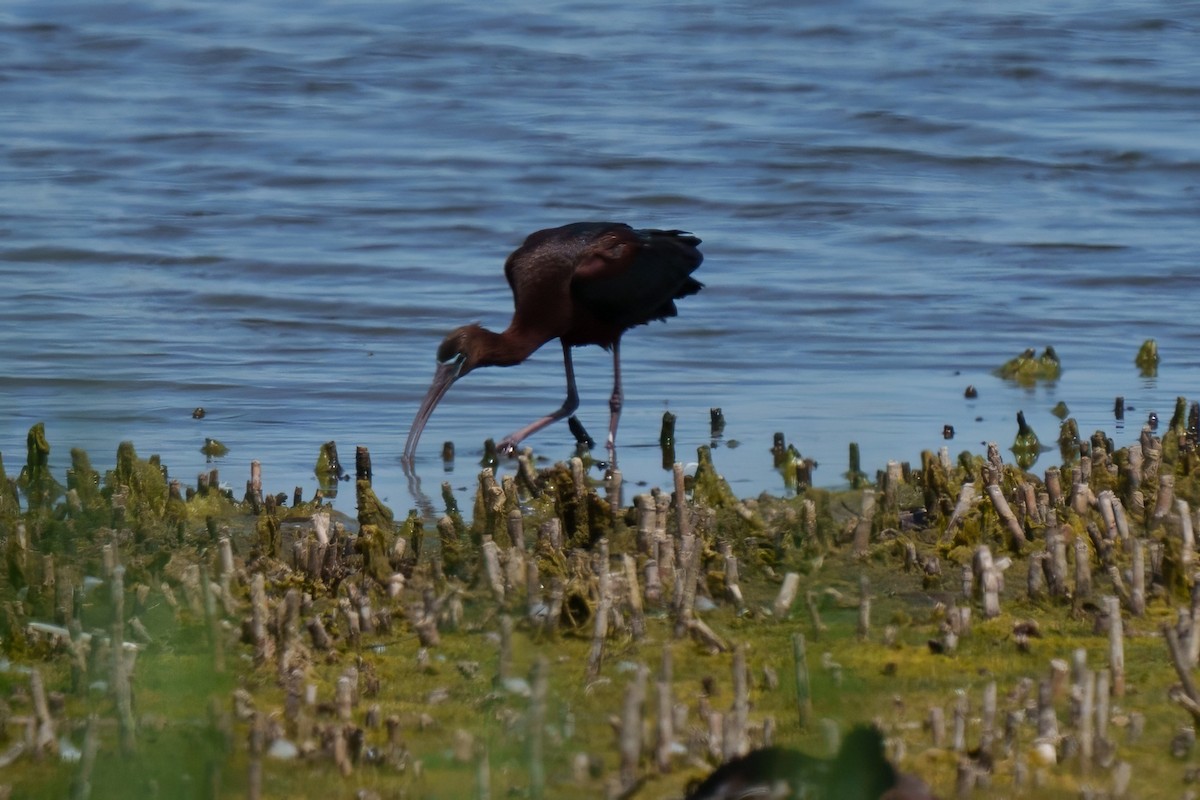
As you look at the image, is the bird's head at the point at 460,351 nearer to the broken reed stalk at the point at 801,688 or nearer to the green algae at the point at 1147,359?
the green algae at the point at 1147,359

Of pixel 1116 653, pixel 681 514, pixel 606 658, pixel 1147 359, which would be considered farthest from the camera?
pixel 1147 359

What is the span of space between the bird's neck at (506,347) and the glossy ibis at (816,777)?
577 centimetres

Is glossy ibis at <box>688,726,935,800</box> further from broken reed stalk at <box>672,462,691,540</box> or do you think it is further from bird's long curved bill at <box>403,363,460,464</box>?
bird's long curved bill at <box>403,363,460,464</box>

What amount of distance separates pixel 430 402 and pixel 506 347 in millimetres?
746

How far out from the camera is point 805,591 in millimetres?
4500

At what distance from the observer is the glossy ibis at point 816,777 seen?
241 centimetres

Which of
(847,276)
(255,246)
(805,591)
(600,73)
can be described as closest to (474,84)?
(600,73)

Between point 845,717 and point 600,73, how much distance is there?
51.2ft

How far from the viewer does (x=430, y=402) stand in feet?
25.7

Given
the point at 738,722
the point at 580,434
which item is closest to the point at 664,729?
the point at 738,722

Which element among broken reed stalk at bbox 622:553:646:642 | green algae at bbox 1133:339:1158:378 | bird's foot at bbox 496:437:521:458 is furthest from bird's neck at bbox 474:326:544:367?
broken reed stalk at bbox 622:553:646:642

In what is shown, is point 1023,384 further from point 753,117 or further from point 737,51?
point 737,51

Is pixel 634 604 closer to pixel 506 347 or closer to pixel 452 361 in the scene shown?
pixel 452 361

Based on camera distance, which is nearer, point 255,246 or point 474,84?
point 255,246
